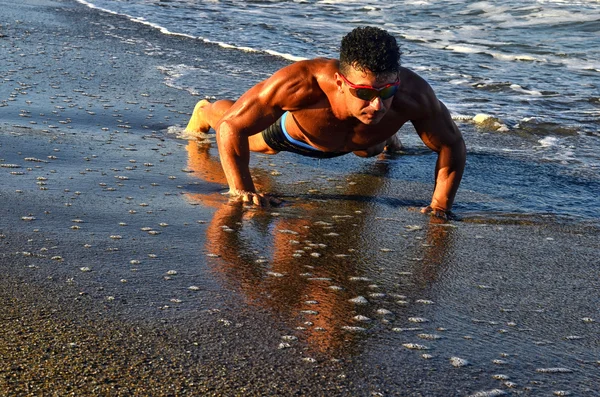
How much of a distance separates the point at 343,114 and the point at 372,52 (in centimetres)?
65

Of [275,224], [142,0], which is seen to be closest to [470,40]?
[142,0]

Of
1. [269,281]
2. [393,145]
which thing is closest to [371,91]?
→ [269,281]

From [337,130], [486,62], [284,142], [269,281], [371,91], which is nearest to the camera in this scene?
[269,281]

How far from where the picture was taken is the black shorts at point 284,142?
545 centimetres

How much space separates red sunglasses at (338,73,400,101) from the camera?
14.9ft

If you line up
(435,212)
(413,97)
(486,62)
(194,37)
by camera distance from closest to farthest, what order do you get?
(413,97)
(435,212)
(486,62)
(194,37)

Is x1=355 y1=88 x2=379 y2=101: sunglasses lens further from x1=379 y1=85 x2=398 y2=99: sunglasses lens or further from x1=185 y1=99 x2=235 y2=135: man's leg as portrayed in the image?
x1=185 y1=99 x2=235 y2=135: man's leg

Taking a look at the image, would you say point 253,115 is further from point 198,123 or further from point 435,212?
point 198,123

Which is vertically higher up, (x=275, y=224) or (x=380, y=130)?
(x=380, y=130)

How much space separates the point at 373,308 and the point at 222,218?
1403 millimetres

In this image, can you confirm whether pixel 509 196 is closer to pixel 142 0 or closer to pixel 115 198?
pixel 115 198

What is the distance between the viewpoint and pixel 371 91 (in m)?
4.55

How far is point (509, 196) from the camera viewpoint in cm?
548

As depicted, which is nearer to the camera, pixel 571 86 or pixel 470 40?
pixel 571 86
